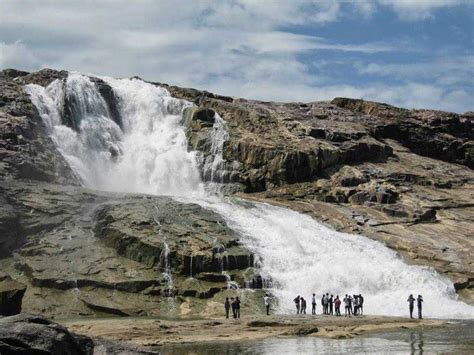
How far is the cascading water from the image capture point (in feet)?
156

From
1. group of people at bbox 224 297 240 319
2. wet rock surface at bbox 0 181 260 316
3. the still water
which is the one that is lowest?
the still water

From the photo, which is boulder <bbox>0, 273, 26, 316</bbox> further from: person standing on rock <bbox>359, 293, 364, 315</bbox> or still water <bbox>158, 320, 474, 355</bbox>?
person standing on rock <bbox>359, 293, 364, 315</bbox>

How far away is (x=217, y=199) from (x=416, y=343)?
3476 cm

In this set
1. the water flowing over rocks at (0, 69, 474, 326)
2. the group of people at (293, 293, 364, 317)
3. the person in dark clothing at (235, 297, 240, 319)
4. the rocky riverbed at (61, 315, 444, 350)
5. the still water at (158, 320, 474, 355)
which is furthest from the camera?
the water flowing over rocks at (0, 69, 474, 326)

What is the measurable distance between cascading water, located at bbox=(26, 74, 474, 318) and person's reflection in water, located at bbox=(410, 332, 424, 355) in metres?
12.2

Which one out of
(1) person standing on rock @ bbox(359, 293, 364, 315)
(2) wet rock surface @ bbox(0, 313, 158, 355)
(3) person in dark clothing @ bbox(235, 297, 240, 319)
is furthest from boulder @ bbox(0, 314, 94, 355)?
(1) person standing on rock @ bbox(359, 293, 364, 315)

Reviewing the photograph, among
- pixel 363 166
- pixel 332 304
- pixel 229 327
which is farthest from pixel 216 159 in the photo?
pixel 229 327

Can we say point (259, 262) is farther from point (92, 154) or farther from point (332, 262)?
point (92, 154)

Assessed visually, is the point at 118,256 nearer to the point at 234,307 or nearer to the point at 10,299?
the point at 234,307

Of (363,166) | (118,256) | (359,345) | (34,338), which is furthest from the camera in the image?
(363,166)

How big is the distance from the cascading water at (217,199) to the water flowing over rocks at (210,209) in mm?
596

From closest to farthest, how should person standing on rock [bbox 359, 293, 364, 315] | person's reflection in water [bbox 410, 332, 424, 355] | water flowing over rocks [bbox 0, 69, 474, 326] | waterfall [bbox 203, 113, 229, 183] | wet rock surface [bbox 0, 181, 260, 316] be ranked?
1. person's reflection in water [bbox 410, 332, 424, 355]
2. person standing on rock [bbox 359, 293, 364, 315]
3. wet rock surface [bbox 0, 181, 260, 316]
4. water flowing over rocks [bbox 0, 69, 474, 326]
5. waterfall [bbox 203, 113, 229, 183]

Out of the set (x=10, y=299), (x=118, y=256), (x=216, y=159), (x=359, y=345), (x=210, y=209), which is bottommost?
(x=359, y=345)

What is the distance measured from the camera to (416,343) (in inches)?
1128
